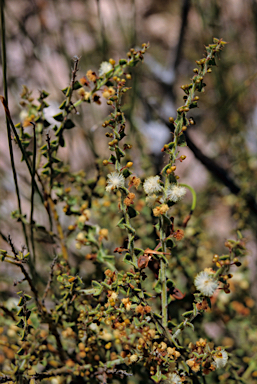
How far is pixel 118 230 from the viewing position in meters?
0.69

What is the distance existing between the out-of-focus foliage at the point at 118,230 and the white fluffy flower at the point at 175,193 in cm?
1

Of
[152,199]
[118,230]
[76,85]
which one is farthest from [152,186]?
[118,230]

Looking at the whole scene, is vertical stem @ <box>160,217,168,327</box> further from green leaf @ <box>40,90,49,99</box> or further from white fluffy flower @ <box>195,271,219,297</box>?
green leaf @ <box>40,90,49,99</box>

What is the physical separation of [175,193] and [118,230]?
43 centimetres

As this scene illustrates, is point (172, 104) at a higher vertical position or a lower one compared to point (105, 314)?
higher

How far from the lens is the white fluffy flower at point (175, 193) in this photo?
0.27m

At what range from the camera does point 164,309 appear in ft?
0.97

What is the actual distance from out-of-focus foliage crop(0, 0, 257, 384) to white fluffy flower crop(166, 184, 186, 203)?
1 centimetres

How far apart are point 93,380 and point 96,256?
0.15 m

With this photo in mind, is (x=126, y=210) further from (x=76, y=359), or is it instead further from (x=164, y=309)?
(x=76, y=359)

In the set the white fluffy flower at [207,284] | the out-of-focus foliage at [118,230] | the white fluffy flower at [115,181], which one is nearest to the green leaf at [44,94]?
the out-of-focus foliage at [118,230]

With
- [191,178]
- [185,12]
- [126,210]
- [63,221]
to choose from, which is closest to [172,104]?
[185,12]

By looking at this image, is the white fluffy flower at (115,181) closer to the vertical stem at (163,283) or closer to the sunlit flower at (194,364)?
the vertical stem at (163,283)

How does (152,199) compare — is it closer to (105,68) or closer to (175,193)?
(175,193)
